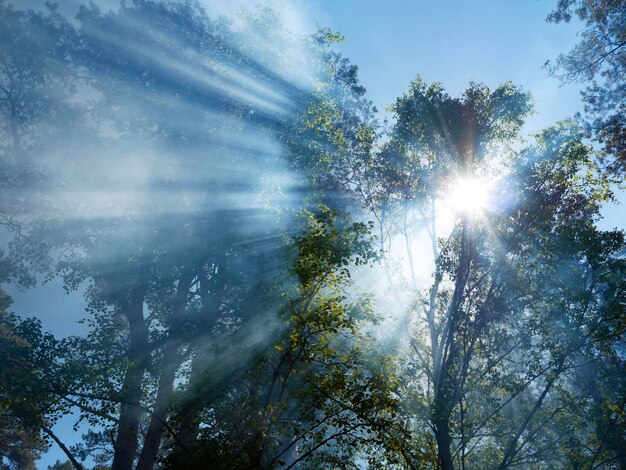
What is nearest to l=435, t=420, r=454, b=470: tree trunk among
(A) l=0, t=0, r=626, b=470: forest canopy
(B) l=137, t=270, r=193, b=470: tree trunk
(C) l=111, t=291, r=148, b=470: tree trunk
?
(A) l=0, t=0, r=626, b=470: forest canopy

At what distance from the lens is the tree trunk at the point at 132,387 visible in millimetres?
12062

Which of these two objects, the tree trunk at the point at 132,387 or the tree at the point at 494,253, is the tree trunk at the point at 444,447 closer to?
the tree at the point at 494,253

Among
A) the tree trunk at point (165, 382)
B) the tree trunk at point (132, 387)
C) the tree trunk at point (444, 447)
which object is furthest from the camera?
the tree trunk at point (165, 382)

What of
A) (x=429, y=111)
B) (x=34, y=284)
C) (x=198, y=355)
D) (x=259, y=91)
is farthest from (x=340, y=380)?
(x=34, y=284)

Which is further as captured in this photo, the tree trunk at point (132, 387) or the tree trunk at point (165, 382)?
the tree trunk at point (165, 382)

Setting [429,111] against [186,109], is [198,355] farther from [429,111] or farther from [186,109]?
[429,111]

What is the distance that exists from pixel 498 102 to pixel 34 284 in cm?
2384

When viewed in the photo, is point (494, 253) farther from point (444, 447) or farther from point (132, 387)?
point (132, 387)

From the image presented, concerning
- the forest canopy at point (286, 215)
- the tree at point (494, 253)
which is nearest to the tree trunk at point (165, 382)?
the forest canopy at point (286, 215)

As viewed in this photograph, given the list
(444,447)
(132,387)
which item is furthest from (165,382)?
(444,447)

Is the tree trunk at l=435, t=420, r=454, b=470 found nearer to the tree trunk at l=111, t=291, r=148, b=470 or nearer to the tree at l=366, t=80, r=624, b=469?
the tree at l=366, t=80, r=624, b=469

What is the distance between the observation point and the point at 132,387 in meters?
12.0

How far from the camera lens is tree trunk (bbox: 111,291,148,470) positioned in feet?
39.6

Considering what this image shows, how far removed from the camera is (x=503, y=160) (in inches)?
622
